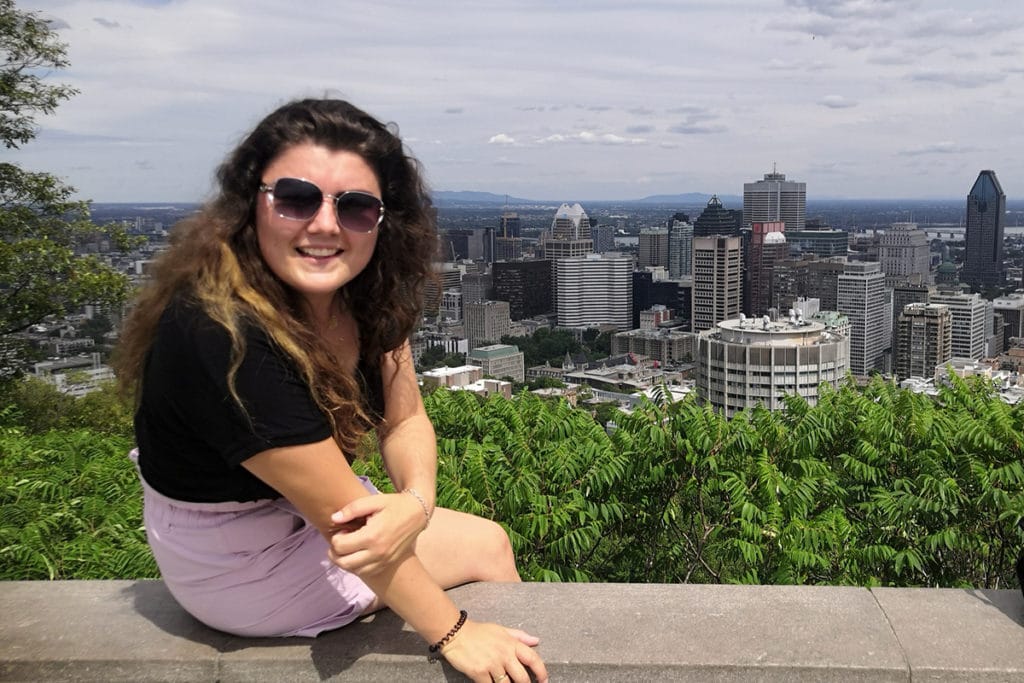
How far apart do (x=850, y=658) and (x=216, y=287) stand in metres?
1.18

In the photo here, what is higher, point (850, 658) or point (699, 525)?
point (850, 658)

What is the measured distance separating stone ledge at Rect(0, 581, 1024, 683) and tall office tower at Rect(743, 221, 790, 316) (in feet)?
257

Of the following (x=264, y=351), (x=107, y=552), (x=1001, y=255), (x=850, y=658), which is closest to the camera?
(x=264, y=351)

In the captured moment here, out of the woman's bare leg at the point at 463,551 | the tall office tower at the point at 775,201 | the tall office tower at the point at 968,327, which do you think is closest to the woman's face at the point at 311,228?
the woman's bare leg at the point at 463,551

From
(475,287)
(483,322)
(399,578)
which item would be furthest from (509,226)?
(399,578)

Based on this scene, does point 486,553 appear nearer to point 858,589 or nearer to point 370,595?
point 370,595

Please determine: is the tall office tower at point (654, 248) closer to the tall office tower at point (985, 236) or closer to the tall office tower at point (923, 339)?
the tall office tower at point (985, 236)

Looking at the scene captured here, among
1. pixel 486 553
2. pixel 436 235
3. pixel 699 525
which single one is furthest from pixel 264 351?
pixel 699 525

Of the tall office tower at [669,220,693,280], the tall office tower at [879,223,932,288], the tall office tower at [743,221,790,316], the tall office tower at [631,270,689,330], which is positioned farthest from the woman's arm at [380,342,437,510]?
the tall office tower at [879,223,932,288]

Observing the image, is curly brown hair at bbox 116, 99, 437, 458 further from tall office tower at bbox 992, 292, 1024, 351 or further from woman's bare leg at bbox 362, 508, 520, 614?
tall office tower at bbox 992, 292, 1024, 351

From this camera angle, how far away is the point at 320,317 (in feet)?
5.43

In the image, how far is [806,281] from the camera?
267 feet

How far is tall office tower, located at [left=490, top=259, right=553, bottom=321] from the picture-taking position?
276 feet

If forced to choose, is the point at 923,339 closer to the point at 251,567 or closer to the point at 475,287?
the point at 475,287
